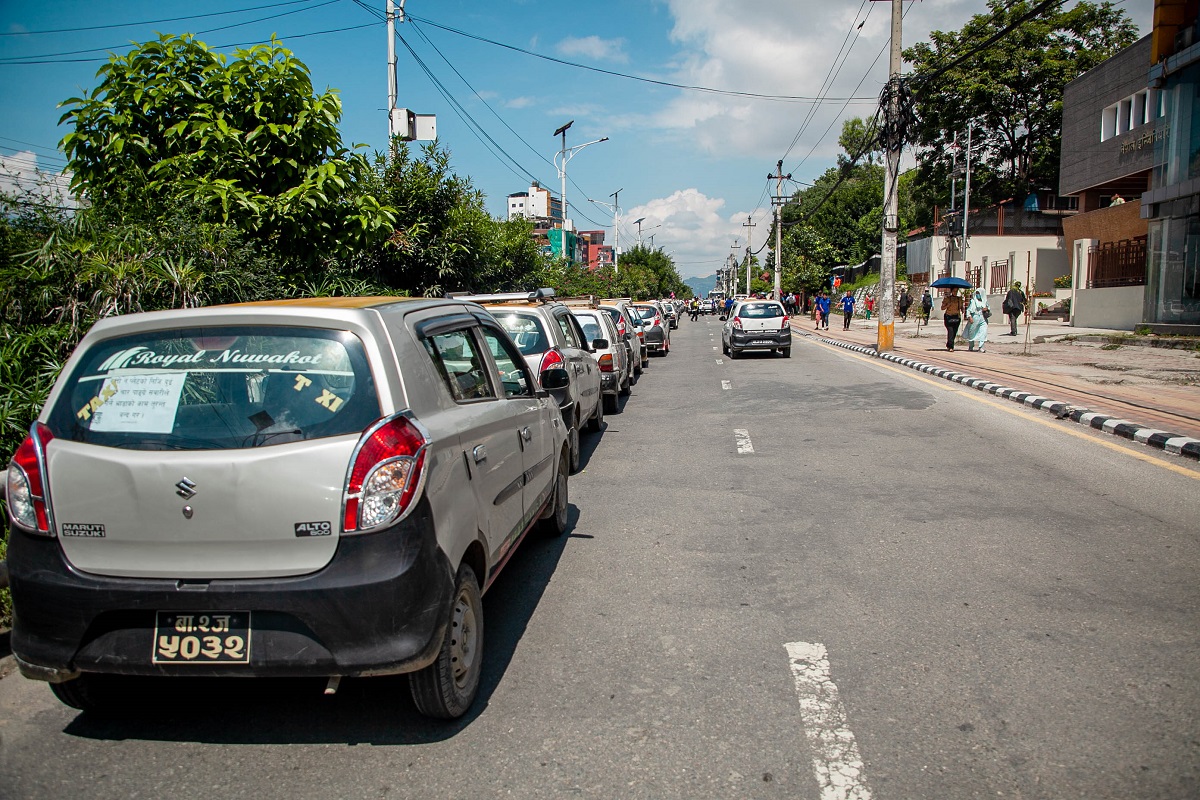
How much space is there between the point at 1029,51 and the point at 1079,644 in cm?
5136

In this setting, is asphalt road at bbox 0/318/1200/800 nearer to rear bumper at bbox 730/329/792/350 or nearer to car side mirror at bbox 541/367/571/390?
car side mirror at bbox 541/367/571/390

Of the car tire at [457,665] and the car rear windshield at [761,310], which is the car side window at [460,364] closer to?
the car tire at [457,665]

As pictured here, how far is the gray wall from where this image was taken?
28031 millimetres

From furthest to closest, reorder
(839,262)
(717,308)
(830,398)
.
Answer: (717,308) < (839,262) < (830,398)

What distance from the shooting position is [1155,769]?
3.07 meters

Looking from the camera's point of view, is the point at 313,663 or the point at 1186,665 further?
the point at 1186,665

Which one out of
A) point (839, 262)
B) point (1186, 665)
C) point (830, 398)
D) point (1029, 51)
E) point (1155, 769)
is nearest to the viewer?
point (1155, 769)

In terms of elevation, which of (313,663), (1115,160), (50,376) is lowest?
(313,663)

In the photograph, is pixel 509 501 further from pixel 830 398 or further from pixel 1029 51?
pixel 1029 51

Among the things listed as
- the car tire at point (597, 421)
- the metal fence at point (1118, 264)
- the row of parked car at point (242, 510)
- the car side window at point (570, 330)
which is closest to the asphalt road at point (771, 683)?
the row of parked car at point (242, 510)

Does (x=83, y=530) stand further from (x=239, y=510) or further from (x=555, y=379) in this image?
(x=555, y=379)

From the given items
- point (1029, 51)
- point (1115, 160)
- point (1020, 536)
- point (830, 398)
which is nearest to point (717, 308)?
point (1029, 51)

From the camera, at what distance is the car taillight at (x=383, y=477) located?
3104mm

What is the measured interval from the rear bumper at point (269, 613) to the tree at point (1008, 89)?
47.7 metres
